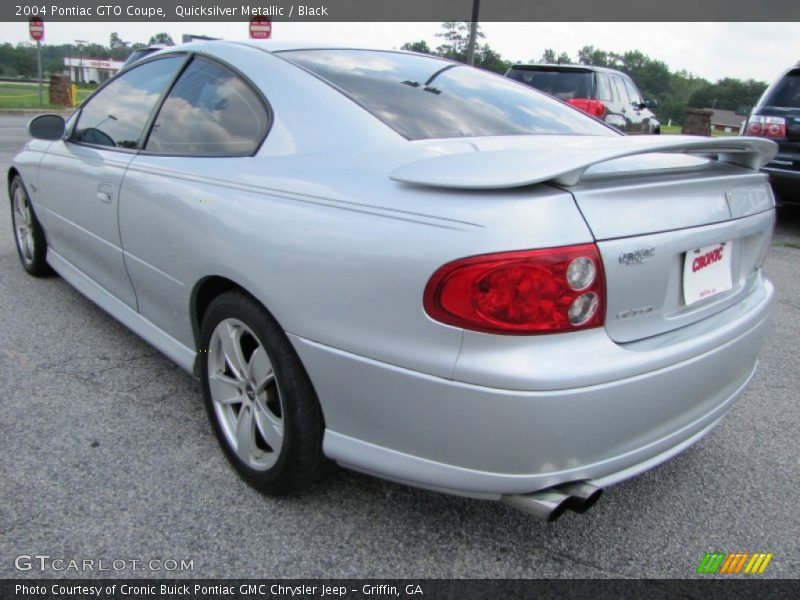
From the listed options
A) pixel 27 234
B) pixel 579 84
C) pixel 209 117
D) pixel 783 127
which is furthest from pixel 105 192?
pixel 579 84

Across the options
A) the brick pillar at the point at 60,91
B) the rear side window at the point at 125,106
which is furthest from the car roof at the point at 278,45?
the brick pillar at the point at 60,91

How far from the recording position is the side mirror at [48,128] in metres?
3.62

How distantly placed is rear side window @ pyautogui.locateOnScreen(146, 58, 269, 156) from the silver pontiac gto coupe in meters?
0.01

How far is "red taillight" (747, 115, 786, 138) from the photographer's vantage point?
22.4 ft

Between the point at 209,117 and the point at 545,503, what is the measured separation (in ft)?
6.09

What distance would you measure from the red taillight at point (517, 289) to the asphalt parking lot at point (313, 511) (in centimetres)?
82

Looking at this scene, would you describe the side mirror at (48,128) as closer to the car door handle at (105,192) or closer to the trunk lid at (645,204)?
the car door handle at (105,192)

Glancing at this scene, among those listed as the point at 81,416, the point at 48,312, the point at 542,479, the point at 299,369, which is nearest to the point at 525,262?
the point at 542,479

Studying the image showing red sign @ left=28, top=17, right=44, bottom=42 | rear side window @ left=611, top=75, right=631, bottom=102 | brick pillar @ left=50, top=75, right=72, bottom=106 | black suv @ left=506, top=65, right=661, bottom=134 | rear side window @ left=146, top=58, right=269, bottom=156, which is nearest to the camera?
rear side window @ left=146, top=58, right=269, bottom=156

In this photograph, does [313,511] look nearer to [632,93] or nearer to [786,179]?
[786,179]

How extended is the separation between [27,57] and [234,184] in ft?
320

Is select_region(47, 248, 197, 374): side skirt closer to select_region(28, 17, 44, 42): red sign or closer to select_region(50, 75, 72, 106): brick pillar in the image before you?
select_region(28, 17, 44, 42): red sign

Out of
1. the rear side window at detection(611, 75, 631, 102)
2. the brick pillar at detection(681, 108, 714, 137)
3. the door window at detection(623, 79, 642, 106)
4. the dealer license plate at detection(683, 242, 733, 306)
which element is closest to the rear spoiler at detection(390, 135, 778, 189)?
the dealer license plate at detection(683, 242, 733, 306)

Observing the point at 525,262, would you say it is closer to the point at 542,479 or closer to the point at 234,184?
the point at 542,479
